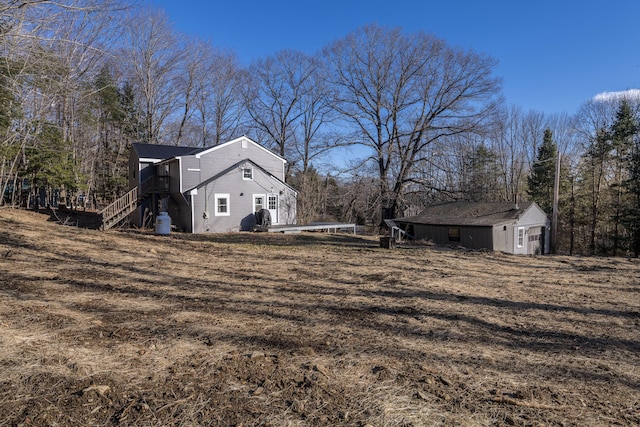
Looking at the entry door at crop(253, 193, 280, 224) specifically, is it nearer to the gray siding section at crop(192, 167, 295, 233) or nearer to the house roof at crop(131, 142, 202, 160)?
the gray siding section at crop(192, 167, 295, 233)

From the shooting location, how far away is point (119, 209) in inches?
792

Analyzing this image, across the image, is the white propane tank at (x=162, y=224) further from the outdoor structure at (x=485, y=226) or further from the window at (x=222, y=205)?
the outdoor structure at (x=485, y=226)

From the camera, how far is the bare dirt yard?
245cm

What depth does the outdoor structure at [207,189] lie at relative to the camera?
2084cm

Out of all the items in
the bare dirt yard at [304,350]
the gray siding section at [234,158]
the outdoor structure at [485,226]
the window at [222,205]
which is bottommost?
the bare dirt yard at [304,350]

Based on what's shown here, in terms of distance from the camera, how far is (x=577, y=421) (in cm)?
243

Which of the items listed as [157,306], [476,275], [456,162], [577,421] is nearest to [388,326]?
[577,421]

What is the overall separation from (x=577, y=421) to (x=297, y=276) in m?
5.35

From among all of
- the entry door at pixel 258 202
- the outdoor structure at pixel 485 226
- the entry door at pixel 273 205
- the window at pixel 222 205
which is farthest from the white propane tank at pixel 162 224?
the outdoor structure at pixel 485 226

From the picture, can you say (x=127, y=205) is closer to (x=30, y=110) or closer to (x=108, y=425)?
(x=30, y=110)

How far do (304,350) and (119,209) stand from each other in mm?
19873

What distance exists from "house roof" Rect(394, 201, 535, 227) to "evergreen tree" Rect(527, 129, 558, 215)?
13.1m

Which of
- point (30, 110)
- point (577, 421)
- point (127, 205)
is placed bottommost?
point (577, 421)

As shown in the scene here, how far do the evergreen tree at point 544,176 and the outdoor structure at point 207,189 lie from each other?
24.0 meters
